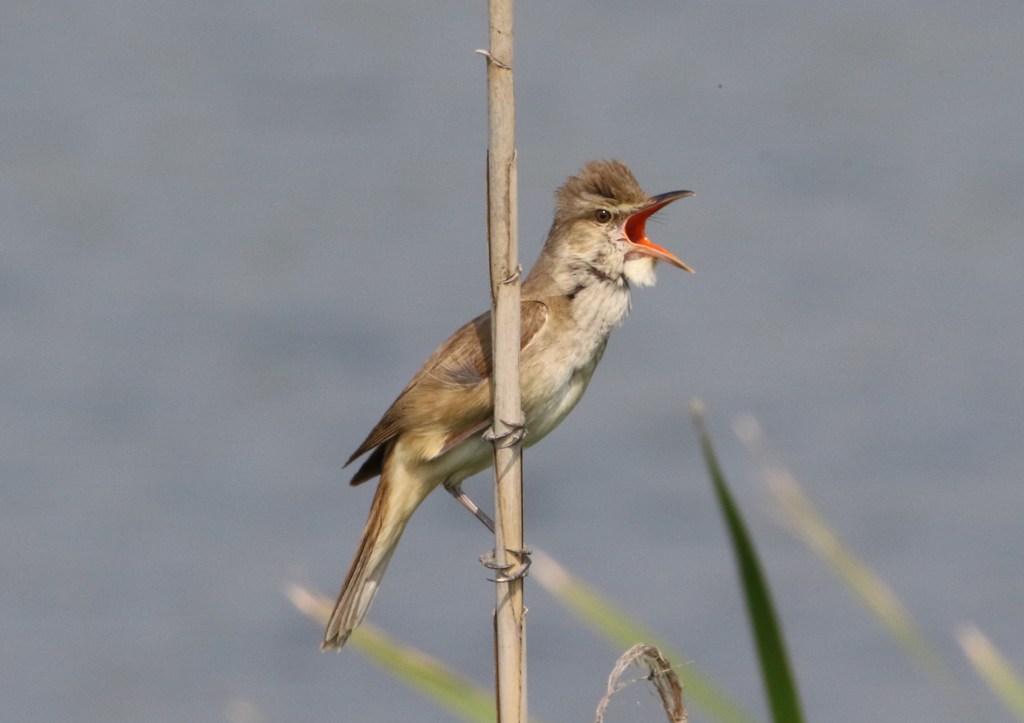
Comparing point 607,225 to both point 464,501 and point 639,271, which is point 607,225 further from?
point 464,501

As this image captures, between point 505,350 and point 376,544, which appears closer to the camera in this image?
point 505,350

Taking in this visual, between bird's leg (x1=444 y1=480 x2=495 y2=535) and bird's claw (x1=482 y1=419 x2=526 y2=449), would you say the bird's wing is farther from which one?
bird's claw (x1=482 y1=419 x2=526 y2=449)

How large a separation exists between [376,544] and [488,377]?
50 cm

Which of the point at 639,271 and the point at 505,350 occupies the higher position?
the point at 639,271

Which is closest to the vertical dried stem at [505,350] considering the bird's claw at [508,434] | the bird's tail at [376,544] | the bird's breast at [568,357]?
the bird's claw at [508,434]

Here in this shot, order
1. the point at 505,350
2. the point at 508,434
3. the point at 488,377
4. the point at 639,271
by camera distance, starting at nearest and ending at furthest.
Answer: the point at 505,350 → the point at 508,434 → the point at 488,377 → the point at 639,271

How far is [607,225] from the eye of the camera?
11.8 ft

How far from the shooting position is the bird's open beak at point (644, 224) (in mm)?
3495

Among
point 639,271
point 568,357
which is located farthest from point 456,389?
point 639,271

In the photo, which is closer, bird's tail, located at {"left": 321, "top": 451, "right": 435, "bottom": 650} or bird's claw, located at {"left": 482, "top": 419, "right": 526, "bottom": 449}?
bird's claw, located at {"left": 482, "top": 419, "right": 526, "bottom": 449}

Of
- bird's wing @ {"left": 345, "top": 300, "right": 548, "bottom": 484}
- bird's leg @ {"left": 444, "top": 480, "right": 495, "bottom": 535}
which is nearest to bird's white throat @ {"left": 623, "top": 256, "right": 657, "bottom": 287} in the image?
bird's wing @ {"left": 345, "top": 300, "right": 548, "bottom": 484}

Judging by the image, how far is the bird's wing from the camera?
3404 millimetres

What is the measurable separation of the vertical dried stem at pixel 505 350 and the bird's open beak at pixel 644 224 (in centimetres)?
104

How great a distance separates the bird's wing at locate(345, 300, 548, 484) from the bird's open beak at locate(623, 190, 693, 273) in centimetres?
30
